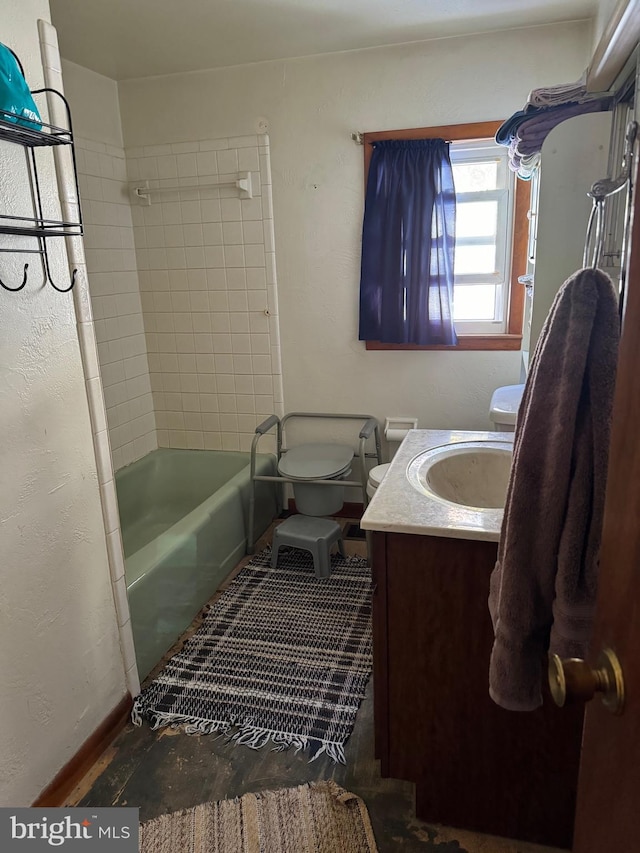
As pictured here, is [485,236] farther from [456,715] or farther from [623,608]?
[623,608]

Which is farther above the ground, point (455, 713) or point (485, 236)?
point (485, 236)

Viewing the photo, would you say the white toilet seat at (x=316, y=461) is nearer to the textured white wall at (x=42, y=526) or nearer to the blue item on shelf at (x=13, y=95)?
the textured white wall at (x=42, y=526)

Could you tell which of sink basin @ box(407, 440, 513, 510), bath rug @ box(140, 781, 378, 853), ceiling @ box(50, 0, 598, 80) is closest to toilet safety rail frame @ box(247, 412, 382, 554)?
sink basin @ box(407, 440, 513, 510)

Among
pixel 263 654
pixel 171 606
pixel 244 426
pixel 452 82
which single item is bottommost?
pixel 263 654

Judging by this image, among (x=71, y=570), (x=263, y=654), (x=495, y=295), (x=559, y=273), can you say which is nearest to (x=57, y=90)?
(x=71, y=570)

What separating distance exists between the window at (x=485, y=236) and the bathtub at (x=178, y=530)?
3.78 ft

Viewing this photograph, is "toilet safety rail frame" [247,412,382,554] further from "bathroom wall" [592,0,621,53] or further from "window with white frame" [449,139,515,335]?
"bathroom wall" [592,0,621,53]

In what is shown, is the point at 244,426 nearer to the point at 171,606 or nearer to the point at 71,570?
the point at 171,606

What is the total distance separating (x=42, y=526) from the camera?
147cm

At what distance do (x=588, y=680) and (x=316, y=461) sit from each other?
2.27 m

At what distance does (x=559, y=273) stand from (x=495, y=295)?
1.28 metres

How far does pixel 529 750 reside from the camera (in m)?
Result: 1.34

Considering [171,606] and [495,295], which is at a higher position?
[495,295]

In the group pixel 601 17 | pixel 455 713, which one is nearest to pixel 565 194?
pixel 601 17
